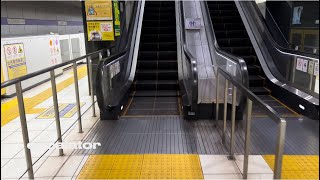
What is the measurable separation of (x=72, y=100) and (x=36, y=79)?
2165mm

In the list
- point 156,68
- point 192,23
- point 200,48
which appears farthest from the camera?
point 192,23

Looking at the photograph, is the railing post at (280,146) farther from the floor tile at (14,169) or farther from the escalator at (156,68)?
the escalator at (156,68)

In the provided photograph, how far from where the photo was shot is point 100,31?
5.62m

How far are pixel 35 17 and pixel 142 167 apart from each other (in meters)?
9.58

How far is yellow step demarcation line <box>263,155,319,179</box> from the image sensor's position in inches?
106

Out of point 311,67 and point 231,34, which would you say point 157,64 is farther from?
point 311,67

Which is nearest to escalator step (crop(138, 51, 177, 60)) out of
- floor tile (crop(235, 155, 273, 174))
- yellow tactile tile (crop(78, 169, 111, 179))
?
floor tile (crop(235, 155, 273, 174))

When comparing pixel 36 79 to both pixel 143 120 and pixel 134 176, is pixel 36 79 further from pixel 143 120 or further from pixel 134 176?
pixel 134 176

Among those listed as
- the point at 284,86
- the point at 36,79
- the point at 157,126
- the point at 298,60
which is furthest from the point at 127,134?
the point at 36,79

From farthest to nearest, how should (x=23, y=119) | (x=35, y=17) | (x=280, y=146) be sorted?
(x=35, y=17), (x=23, y=119), (x=280, y=146)

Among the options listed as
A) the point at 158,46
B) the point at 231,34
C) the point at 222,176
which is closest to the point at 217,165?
the point at 222,176

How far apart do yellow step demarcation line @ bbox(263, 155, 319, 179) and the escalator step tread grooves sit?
2.75m

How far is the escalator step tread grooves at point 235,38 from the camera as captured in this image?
6004mm

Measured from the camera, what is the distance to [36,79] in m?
7.53
